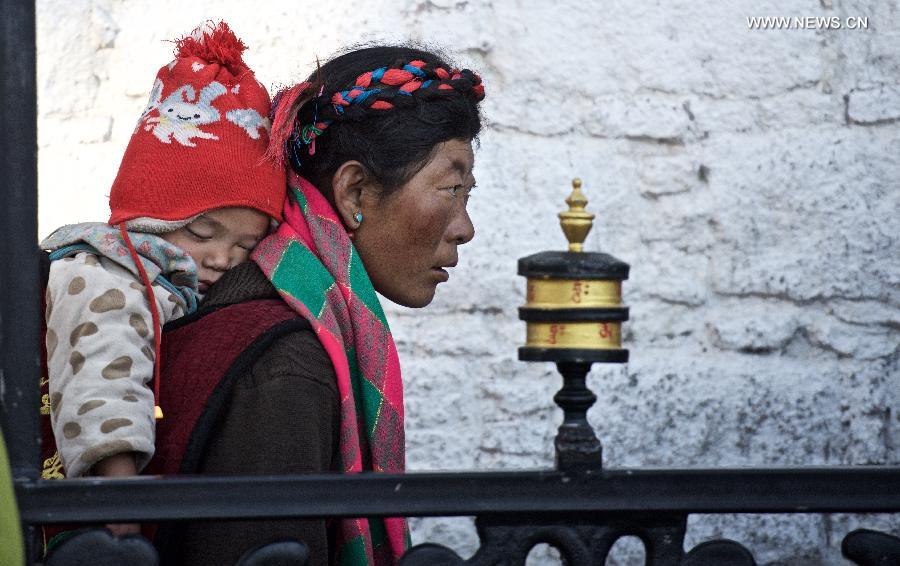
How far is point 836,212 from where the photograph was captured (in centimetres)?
335

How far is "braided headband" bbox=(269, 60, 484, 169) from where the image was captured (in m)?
2.08

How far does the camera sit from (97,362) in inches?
67.1

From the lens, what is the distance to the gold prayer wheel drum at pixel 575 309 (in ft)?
4.45

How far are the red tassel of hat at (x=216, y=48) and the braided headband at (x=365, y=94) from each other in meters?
0.11

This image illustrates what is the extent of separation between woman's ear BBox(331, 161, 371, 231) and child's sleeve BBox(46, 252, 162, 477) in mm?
445

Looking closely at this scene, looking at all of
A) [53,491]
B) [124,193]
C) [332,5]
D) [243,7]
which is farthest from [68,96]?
[53,491]

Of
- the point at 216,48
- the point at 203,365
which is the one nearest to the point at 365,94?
the point at 216,48

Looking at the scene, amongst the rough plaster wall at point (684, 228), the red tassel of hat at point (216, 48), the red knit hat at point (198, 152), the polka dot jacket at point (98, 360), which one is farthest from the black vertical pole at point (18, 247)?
the rough plaster wall at point (684, 228)

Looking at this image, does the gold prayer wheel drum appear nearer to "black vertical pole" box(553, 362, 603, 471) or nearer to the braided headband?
"black vertical pole" box(553, 362, 603, 471)

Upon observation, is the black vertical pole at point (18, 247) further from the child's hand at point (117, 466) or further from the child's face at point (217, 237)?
the child's face at point (217, 237)

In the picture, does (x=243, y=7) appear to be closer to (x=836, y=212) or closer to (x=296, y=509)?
(x=836, y=212)

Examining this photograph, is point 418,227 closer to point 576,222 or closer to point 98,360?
point 98,360

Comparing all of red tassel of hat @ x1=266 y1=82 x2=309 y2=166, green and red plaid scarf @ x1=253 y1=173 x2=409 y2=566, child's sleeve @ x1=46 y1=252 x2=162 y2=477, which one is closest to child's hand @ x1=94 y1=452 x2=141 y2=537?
child's sleeve @ x1=46 y1=252 x2=162 y2=477

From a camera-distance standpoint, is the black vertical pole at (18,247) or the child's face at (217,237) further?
the child's face at (217,237)
